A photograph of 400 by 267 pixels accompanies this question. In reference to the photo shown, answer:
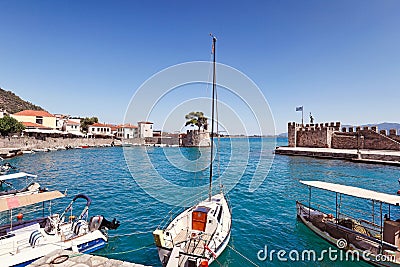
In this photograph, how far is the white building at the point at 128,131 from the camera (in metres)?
89.6

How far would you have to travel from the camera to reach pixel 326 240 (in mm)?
10062

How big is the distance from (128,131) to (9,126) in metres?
43.7

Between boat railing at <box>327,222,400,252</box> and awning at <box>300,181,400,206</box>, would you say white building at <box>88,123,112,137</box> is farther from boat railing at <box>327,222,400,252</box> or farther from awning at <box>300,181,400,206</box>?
boat railing at <box>327,222,400,252</box>

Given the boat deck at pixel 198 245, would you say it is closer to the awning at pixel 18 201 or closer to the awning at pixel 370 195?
the awning at pixel 370 195

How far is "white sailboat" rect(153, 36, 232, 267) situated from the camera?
6773 mm

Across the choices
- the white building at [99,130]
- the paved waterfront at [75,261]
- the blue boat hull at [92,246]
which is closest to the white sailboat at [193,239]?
the paved waterfront at [75,261]

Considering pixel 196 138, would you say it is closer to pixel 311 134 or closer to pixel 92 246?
pixel 311 134

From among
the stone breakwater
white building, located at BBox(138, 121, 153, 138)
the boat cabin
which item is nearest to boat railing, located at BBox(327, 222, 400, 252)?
the boat cabin

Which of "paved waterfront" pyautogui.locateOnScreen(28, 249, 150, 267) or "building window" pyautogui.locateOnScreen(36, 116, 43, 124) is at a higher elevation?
"building window" pyautogui.locateOnScreen(36, 116, 43, 124)

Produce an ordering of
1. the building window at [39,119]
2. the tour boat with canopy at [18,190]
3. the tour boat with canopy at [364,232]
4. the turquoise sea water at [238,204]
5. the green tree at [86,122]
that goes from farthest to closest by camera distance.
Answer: the green tree at [86,122] → the building window at [39,119] → the tour boat with canopy at [18,190] → the turquoise sea water at [238,204] → the tour boat with canopy at [364,232]

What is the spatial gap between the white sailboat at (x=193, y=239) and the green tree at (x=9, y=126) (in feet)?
185

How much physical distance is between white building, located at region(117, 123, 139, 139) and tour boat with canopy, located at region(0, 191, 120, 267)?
3199 inches

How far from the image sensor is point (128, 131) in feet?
299

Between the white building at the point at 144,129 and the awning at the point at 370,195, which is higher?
the white building at the point at 144,129
